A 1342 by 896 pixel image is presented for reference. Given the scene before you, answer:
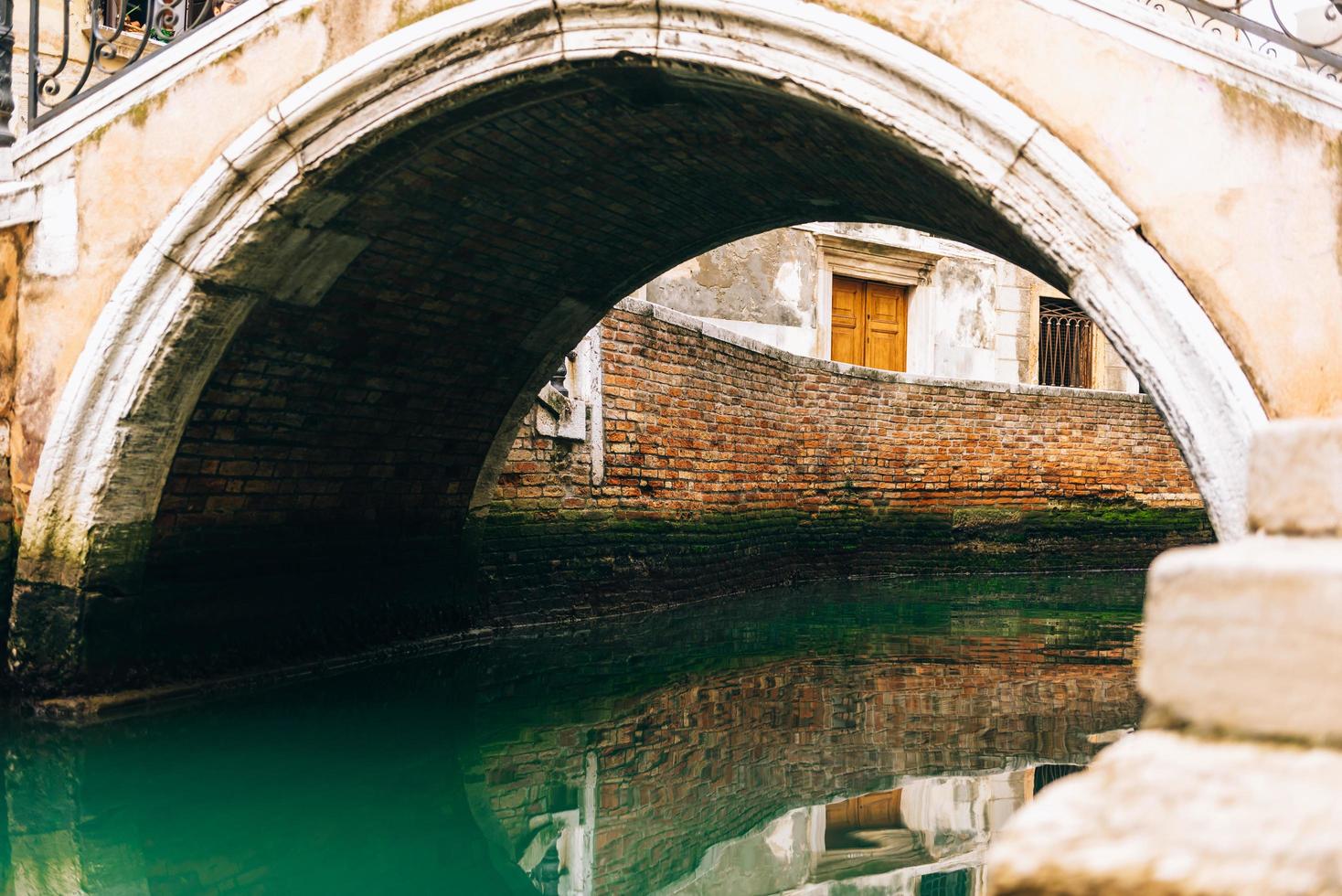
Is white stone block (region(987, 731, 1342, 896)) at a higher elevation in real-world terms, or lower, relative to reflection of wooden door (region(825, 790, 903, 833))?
higher

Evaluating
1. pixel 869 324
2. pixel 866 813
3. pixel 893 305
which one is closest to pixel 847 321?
pixel 869 324

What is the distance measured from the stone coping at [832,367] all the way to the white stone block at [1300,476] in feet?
19.3

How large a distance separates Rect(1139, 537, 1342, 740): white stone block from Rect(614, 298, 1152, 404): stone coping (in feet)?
19.6

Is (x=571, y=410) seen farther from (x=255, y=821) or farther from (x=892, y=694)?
(x=255, y=821)

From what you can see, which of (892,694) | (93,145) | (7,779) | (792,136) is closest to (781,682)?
(892,694)

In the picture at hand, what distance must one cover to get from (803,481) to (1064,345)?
6.13 metres

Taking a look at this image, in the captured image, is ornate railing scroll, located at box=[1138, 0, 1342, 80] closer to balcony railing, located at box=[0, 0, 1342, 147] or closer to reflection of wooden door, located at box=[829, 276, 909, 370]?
balcony railing, located at box=[0, 0, 1342, 147]

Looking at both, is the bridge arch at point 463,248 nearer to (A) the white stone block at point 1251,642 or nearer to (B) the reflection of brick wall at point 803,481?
(B) the reflection of brick wall at point 803,481

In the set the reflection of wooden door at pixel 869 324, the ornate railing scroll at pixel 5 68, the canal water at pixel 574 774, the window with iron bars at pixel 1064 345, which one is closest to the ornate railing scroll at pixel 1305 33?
the canal water at pixel 574 774

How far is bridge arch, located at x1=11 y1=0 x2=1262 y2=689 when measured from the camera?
270 cm

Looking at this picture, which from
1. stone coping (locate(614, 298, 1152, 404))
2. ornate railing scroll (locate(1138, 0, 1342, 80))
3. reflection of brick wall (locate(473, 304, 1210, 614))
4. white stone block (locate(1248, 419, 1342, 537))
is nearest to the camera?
white stone block (locate(1248, 419, 1342, 537))

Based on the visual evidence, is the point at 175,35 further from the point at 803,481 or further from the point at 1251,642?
the point at 803,481

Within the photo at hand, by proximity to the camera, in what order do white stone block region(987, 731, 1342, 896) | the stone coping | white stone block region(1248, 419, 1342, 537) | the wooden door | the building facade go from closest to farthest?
white stone block region(987, 731, 1342, 896), white stone block region(1248, 419, 1342, 537), the stone coping, the building facade, the wooden door

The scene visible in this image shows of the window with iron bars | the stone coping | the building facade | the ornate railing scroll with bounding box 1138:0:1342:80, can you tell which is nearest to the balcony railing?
the ornate railing scroll with bounding box 1138:0:1342:80
